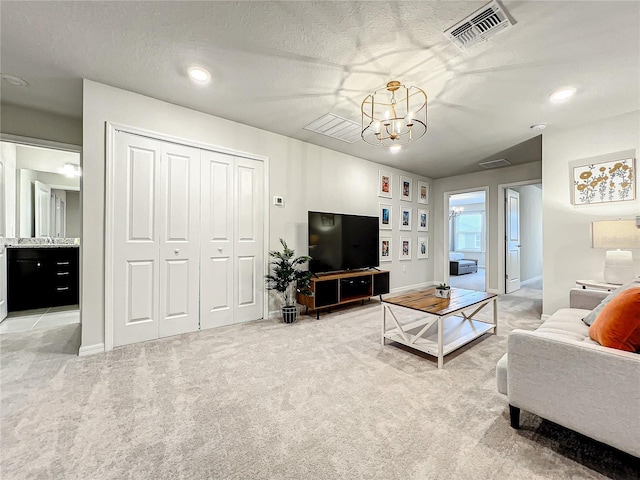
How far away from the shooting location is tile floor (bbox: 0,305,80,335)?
3.20 m

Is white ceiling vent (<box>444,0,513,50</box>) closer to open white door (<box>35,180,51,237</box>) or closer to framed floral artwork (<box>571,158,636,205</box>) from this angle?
framed floral artwork (<box>571,158,636,205</box>)

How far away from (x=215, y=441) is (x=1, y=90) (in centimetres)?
385

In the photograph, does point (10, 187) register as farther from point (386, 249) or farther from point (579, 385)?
point (579, 385)

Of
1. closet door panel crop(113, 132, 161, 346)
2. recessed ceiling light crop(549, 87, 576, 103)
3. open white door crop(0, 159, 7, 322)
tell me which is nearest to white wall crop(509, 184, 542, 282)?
recessed ceiling light crop(549, 87, 576, 103)

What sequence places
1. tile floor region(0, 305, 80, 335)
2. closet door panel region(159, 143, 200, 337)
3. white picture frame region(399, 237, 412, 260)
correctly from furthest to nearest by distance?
white picture frame region(399, 237, 412, 260) → tile floor region(0, 305, 80, 335) → closet door panel region(159, 143, 200, 337)

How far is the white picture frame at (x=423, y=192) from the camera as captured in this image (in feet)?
19.5

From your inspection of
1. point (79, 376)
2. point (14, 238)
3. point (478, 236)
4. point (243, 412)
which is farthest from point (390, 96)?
point (478, 236)

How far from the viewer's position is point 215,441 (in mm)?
1395

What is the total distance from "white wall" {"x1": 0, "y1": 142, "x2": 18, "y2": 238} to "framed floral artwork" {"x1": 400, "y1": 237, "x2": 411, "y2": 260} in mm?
6334

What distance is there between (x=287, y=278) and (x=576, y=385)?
277 cm

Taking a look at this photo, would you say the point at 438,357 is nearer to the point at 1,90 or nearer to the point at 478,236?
the point at 1,90

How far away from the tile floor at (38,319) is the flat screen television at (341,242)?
3.31m

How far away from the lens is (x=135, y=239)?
2686 mm

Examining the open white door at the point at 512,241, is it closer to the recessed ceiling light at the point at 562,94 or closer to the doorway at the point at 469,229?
the recessed ceiling light at the point at 562,94
